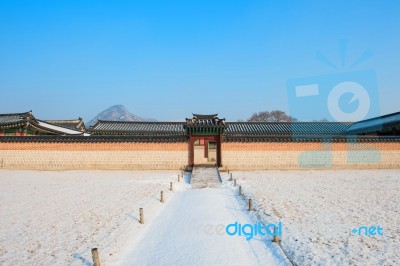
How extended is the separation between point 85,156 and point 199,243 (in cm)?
1950

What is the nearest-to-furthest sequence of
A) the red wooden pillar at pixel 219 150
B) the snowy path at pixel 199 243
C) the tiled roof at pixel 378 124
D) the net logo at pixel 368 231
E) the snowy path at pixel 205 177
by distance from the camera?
1. the snowy path at pixel 199 243
2. the net logo at pixel 368 231
3. the snowy path at pixel 205 177
4. the red wooden pillar at pixel 219 150
5. the tiled roof at pixel 378 124

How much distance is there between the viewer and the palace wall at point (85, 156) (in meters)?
24.0

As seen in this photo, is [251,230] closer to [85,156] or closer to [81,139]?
[85,156]

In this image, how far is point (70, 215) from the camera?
→ 1052 cm

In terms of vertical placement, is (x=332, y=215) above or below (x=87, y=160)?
below

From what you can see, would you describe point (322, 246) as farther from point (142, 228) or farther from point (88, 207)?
point (88, 207)

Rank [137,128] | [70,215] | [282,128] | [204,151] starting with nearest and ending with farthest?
[70,215] → [282,128] → [137,128] → [204,151]

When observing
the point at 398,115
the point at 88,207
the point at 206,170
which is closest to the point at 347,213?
the point at 88,207

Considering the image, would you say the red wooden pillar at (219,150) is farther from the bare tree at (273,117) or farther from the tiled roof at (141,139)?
the bare tree at (273,117)

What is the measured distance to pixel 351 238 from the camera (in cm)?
799

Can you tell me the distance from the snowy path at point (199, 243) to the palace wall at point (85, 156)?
12634mm

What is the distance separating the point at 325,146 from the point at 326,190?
10405mm

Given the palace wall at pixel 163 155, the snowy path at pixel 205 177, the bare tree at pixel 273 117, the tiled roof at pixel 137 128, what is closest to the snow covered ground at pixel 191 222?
the snowy path at pixel 205 177

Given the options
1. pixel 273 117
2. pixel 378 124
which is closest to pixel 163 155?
pixel 378 124
